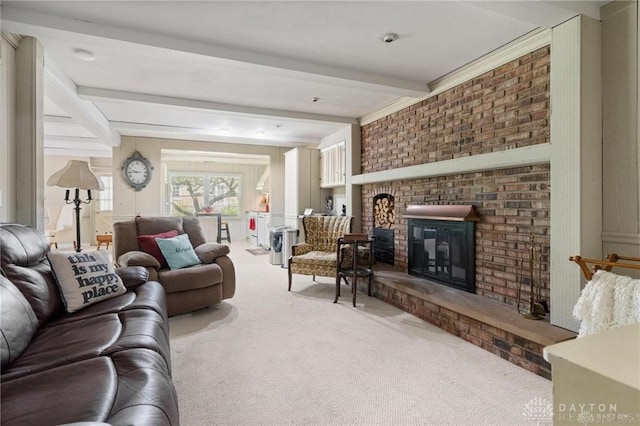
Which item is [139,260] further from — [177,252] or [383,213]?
[383,213]

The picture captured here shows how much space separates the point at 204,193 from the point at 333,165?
494 centimetres

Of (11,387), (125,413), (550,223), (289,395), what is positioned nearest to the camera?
(125,413)

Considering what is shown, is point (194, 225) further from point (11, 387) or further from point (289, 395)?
point (11, 387)

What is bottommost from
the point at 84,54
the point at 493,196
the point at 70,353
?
the point at 70,353

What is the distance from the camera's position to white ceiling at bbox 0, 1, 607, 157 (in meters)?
2.21

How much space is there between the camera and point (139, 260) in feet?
10.0

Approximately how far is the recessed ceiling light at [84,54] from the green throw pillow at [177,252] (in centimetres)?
176

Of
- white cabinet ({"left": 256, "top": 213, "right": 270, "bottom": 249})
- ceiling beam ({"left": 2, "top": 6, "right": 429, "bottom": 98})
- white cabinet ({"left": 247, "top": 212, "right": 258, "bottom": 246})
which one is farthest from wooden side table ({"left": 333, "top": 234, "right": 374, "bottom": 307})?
white cabinet ({"left": 247, "top": 212, "right": 258, "bottom": 246})

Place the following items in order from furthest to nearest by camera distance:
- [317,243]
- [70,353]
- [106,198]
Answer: [106,198]
[317,243]
[70,353]

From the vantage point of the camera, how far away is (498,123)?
288 centimetres

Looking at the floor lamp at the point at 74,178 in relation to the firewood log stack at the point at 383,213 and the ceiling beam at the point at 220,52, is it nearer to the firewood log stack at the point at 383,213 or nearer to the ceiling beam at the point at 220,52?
the ceiling beam at the point at 220,52

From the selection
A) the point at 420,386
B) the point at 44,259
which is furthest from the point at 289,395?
the point at 44,259

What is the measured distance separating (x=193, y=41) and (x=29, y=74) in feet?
4.07

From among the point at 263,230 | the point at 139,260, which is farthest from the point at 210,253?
the point at 263,230
